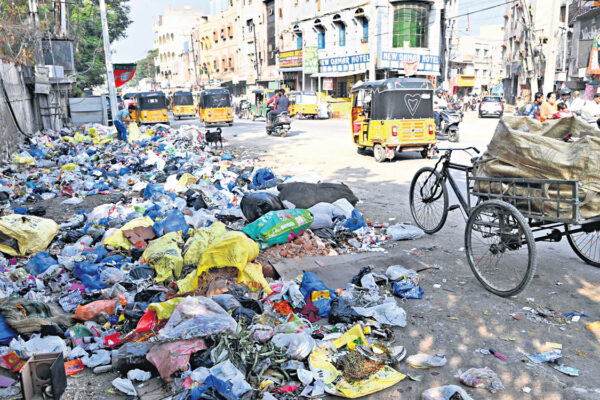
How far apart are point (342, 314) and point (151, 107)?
81.2 feet

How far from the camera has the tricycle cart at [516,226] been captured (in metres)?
3.57

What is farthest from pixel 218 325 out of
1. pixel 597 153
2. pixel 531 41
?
pixel 531 41

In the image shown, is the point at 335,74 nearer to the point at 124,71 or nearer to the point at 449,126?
the point at 124,71

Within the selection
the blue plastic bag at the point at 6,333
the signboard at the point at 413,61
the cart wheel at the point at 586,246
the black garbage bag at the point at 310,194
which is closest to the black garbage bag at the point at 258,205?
the black garbage bag at the point at 310,194

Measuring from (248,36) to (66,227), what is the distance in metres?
50.0

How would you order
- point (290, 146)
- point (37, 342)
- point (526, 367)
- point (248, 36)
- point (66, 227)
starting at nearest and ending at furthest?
point (526, 367) → point (37, 342) → point (66, 227) → point (290, 146) → point (248, 36)

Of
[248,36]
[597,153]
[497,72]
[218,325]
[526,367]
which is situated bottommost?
[526,367]

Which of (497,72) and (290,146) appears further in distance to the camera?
(497,72)

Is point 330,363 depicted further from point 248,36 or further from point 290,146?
point 248,36

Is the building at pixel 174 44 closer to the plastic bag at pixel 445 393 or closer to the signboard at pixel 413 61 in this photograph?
the signboard at pixel 413 61

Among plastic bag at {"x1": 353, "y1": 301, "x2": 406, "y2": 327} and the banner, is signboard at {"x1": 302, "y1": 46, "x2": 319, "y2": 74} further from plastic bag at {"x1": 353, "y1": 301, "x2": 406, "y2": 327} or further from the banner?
plastic bag at {"x1": 353, "y1": 301, "x2": 406, "y2": 327}

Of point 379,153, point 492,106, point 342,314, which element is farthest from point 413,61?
point 342,314

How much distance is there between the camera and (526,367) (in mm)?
2996

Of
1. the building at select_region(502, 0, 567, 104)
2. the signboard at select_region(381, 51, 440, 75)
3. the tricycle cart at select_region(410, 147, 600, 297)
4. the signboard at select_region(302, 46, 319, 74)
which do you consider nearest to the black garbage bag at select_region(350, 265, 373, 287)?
the tricycle cart at select_region(410, 147, 600, 297)
